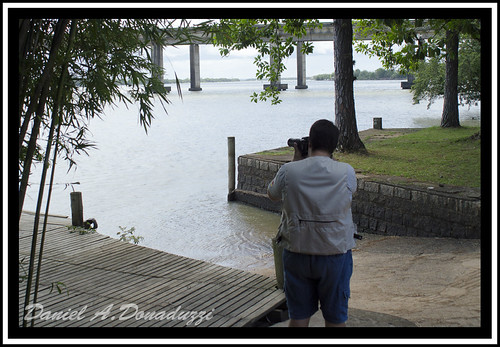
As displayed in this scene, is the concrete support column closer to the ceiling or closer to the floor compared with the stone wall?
closer to the ceiling

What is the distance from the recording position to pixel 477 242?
8445mm

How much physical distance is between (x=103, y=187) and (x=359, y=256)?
1205 cm

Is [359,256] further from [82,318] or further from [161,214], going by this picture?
[161,214]

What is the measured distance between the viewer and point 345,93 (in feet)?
48.2

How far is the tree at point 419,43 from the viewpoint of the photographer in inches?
386

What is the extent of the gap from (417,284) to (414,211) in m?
3.66

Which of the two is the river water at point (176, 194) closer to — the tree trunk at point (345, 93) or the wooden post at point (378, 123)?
the tree trunk at point (345, 93)

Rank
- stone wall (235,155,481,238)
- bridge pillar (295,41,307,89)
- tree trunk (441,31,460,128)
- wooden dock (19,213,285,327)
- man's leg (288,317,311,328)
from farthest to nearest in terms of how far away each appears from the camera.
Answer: bridge pillar (295,41,307,89) → tree trunk (441,31,460,128) → stone wall (235,155,481,238) → wooden dock (19,213,285,327) → man's leg (288,317,311,328)

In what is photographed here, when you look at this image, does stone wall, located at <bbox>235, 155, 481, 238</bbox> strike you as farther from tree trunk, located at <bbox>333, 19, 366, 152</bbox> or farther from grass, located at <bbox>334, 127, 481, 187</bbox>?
tree trunk, located at <bbox>333, 19, 366, 152</bbox>

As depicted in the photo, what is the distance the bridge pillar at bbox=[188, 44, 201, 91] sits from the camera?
6794 cm

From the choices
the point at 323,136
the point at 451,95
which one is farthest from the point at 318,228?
the point at 451,95

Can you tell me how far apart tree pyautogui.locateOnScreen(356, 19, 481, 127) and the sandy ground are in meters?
2.97

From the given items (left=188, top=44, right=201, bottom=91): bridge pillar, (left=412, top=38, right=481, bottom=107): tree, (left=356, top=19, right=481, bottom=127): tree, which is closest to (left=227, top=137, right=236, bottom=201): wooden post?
(left=356, top=19, right=481, bottom=127): tree
